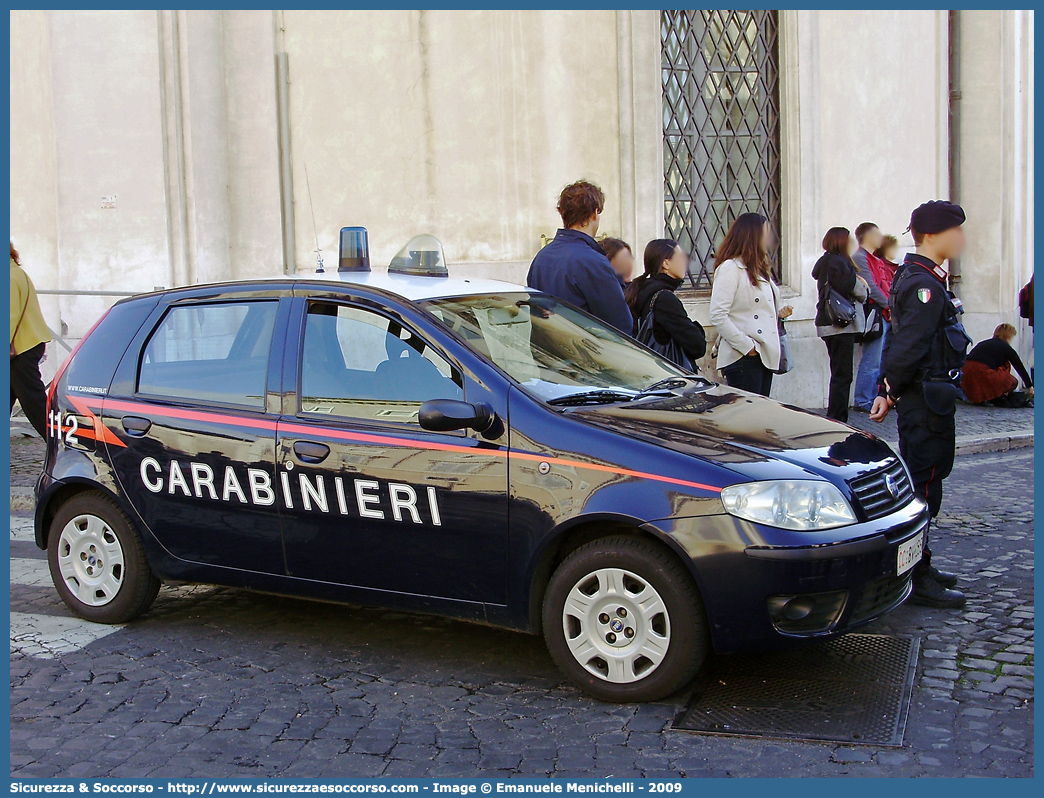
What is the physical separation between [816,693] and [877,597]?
1.38ft

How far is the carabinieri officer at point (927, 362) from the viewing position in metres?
5.36

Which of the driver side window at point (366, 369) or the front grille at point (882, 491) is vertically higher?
the driver side window at point (366, 369)

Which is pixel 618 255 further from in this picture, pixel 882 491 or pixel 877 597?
pixel 877 597

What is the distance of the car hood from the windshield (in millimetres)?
214

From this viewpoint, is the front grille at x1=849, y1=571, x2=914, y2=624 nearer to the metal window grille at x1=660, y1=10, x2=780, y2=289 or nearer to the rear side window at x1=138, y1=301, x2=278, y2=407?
the rear side window at x1=138, y1=301, x2=278, y2=407

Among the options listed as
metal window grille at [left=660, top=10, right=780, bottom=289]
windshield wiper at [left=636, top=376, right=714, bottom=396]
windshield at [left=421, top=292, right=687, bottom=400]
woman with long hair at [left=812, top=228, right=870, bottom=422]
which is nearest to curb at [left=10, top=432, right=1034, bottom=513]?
woman with long hair at [left=812, top=228, right=870, bottom=422]

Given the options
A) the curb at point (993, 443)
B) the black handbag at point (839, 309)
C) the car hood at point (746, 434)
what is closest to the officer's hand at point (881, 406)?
the car hood at point (746, 434)

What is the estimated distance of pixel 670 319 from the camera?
6.95 m

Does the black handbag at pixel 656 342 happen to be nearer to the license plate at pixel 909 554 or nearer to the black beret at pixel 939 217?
the black beret at pixel 939 217

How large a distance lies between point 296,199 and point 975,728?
9094 mm

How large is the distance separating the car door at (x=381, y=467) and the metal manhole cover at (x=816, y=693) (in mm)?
917

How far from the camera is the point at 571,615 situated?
4.24 m

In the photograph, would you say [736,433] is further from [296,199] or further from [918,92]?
[918,92]

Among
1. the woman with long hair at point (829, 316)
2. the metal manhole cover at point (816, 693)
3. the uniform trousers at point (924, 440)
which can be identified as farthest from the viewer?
the woman with long hair at point (829, 316)
